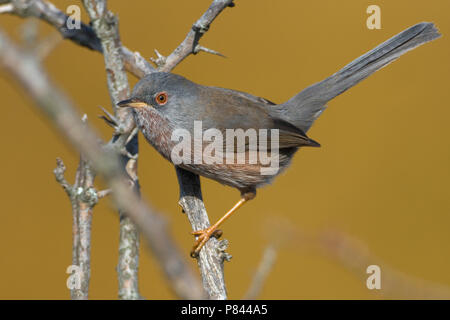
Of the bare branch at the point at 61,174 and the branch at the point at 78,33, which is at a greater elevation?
the branch at the point at 78,33

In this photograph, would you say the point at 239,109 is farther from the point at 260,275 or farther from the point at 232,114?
the point at 260,275

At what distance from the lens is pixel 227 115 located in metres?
3.80

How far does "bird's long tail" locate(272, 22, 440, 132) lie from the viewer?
4098mm

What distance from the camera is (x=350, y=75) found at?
4.14m

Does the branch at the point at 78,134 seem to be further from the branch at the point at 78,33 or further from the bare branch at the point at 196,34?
the bare branch at the point at 196,34

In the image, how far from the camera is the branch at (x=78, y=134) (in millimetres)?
688

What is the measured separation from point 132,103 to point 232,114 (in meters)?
0.85

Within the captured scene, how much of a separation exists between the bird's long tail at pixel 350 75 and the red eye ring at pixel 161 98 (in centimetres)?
107

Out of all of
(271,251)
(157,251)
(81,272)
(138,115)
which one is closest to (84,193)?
(81,272)

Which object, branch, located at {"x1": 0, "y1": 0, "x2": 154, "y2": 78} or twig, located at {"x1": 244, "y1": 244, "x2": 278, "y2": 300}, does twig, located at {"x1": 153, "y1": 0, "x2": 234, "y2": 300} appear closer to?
branch, located at {"x1": 0, "y1": 0, "x2": 154, "y2": 78}

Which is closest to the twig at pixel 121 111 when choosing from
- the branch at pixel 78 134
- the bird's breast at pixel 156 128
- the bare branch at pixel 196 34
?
the bird's breast at pixel 156 128

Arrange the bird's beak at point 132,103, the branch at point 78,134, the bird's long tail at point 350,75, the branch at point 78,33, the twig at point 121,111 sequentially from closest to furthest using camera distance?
the branch at point 78,134 < the twig at point 121,111 < the bird's beak at point 132,103 < the branch at point 78,33 < the bird's long tail at point 350,75

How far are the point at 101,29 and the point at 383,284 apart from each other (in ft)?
8.98

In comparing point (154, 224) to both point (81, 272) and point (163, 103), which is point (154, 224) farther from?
point (163, 103)
